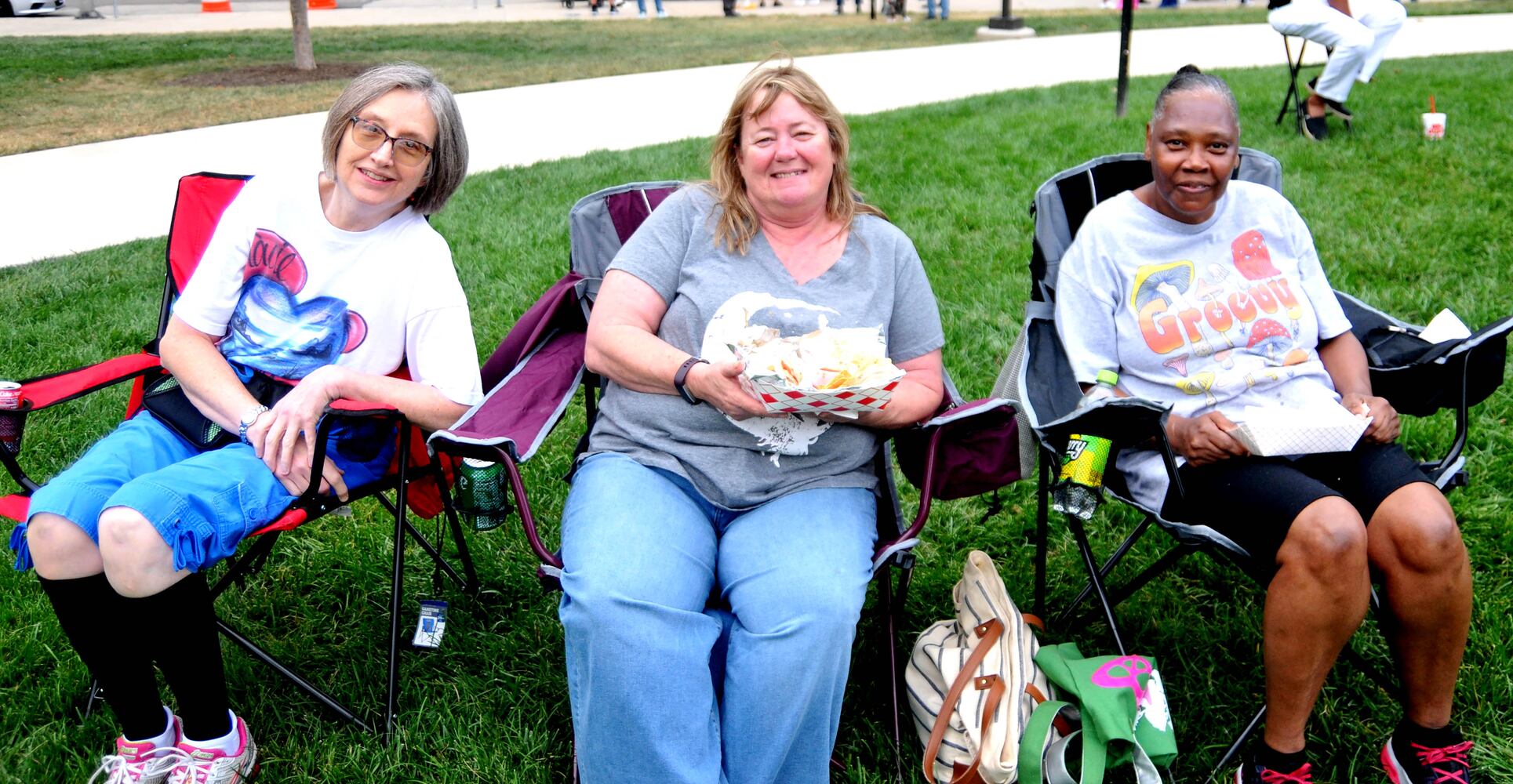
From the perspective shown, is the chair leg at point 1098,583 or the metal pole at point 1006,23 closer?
the chair leg at point 1098,583

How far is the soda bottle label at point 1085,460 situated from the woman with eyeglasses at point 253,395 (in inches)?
51.5

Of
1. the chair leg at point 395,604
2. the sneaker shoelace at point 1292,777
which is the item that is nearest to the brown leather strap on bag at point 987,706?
the sneaker shoelace at point 1292,777

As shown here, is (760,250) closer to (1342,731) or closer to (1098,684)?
(1098,684)

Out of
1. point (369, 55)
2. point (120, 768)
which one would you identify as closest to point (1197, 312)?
point (120, 768)

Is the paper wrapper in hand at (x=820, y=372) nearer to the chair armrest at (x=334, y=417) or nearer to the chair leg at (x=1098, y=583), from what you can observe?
the chair leg at (x=1098, y=583)

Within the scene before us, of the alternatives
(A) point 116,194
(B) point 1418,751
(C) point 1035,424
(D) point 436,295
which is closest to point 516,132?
(A) point 116,194

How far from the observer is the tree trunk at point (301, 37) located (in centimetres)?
1168

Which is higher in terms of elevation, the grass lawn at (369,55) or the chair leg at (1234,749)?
the grass lawn at (369,55)

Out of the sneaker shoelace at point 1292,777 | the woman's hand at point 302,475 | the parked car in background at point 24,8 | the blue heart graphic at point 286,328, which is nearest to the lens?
the sneaker shoelace at point 1292,777

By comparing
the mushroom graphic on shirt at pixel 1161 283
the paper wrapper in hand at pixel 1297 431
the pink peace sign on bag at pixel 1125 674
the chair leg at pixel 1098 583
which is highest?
the mushroom graphic on shirt at pixel 1161 283

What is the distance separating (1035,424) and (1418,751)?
3.27 ft

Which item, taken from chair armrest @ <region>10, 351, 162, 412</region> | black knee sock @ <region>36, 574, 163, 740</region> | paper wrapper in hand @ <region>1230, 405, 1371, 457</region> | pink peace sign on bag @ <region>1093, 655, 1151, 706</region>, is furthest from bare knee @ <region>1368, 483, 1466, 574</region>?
chair armrest @ <region>10, 351, 162, 412</region>

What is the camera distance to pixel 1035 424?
247cm

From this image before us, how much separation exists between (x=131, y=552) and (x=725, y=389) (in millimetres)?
1142
